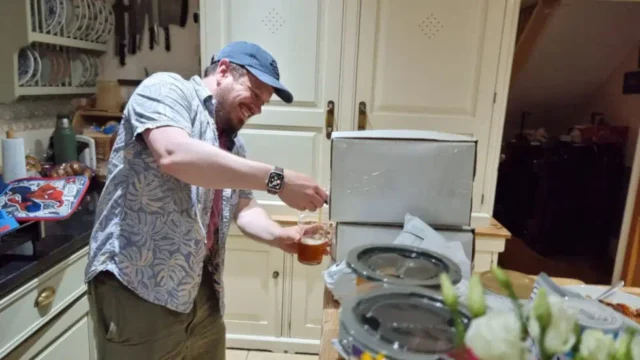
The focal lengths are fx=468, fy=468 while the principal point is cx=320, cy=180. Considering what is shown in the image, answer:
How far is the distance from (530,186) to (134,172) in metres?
3.12

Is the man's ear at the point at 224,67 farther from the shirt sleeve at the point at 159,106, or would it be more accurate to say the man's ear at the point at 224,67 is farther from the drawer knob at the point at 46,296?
the drawer knob at the point at 46,296

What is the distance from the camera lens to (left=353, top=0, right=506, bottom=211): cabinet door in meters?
1.93

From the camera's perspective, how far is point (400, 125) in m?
2.04

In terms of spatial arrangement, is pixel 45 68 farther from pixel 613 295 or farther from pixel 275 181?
pixel 613 295

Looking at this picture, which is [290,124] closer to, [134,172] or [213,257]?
[213,257]

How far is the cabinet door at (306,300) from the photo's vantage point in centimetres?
226

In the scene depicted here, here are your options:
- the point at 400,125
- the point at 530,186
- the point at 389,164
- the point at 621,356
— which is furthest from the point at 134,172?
the point at 530,186

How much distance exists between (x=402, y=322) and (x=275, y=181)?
1.49ft

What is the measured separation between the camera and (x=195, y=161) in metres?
0.99

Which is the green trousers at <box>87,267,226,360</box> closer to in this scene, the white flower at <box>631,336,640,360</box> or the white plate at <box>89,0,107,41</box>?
the white flower at <box>631,336,640,360</box>

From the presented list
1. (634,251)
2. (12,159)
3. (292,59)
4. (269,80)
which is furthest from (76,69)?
(634,251)

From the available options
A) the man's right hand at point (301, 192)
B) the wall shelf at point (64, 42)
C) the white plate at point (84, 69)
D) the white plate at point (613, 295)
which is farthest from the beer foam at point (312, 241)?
the white plate at point (84, 69)

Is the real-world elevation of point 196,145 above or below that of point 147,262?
above

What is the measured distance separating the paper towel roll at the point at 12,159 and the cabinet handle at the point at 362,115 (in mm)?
1356
